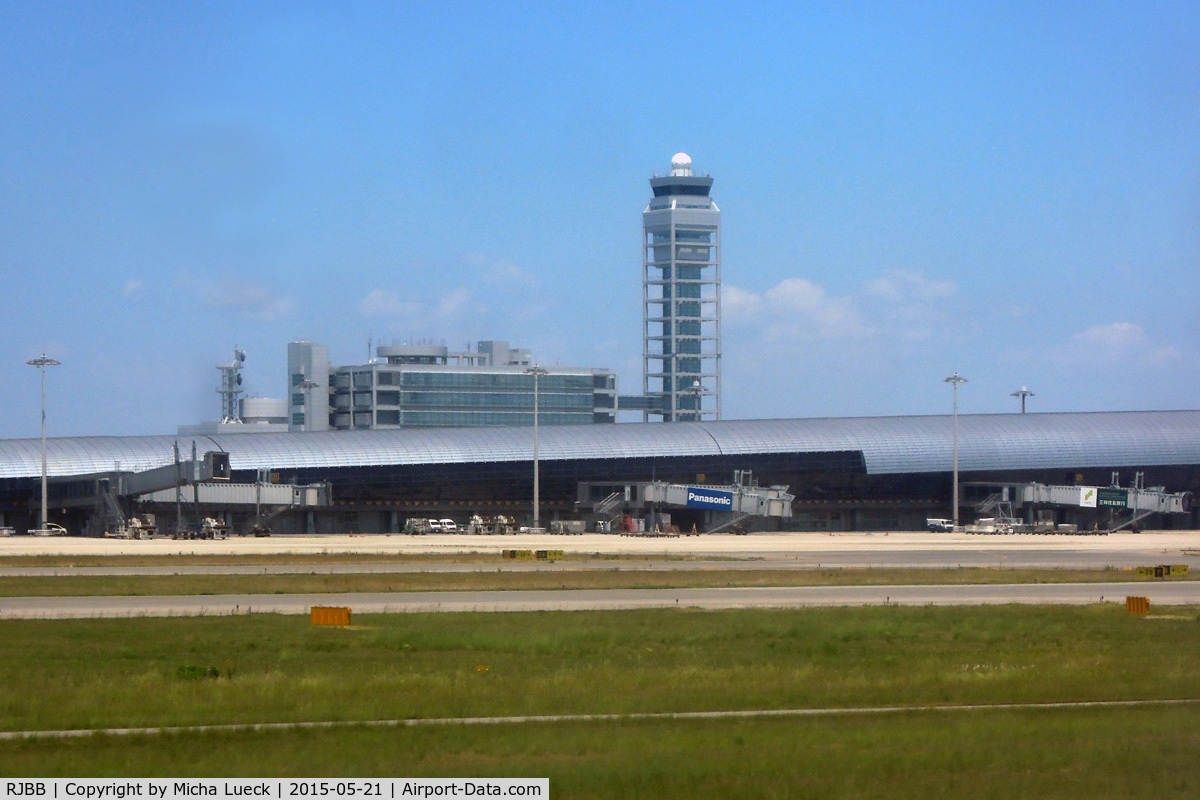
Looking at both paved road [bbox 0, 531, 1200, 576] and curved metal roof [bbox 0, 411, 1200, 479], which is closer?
paved road [bbox 0, 531, 1200, 576]

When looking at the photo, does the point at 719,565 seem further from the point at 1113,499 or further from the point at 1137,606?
the point at 1113,499

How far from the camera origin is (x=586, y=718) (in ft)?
62.1

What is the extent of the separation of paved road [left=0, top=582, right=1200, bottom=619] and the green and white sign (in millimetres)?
103262

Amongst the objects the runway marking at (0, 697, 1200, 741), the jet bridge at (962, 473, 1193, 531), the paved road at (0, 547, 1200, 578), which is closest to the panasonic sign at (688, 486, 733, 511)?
the jet bridge at (962, 473, 1193, 531)

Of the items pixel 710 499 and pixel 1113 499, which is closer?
pixel 710 499

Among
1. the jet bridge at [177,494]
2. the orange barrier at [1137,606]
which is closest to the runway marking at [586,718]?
the orange barrier at [1137,606]

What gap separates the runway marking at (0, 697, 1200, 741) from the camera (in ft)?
57.7

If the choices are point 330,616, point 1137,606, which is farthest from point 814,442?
point 330,616

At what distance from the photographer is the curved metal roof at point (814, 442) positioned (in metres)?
142

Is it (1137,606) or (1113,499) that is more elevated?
(1137,606)

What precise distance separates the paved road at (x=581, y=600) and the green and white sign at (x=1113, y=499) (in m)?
103

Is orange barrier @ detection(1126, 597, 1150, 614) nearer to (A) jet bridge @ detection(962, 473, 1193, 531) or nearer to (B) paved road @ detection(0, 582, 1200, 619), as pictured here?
(B) paved road @ detection(0, 582, 1200, 619)

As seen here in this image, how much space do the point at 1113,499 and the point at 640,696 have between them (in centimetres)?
13564

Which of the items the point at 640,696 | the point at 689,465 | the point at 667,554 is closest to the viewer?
the point at 640,696
